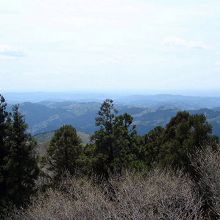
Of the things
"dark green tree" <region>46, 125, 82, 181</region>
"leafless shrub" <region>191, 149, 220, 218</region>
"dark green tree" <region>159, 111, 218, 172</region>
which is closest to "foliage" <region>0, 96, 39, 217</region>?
"dark green tree" <region>46, 125, 82, 181</region>

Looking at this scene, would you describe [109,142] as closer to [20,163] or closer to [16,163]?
[20,163]

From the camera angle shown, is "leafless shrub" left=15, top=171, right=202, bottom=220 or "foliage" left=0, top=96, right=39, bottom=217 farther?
"foliage" left=0, top=96, right=39, bottom=217

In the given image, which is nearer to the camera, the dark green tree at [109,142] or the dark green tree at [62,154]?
the dark green tree at [109,142]

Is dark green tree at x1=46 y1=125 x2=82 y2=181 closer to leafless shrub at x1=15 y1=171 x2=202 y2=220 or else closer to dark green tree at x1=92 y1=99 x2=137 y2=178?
dark green tree at x1=92 y1=99 x2=137 y2=178

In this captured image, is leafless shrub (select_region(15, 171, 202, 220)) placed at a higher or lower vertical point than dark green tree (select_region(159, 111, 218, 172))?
lower

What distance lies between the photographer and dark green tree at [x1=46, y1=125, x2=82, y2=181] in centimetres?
4447

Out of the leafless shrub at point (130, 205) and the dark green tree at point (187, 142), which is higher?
the dark green tree at point (187, 142)

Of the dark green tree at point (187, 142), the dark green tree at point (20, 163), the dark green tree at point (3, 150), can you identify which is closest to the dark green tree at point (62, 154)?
the dark green tree at point (20, 163)

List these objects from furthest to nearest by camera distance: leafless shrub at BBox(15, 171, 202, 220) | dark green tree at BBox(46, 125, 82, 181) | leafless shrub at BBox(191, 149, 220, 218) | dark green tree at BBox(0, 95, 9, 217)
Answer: dark green tree at BBox(46, 125, 82, 181), dark green tree at BBox(0, 95, 9, 217), leafless shrub at BBox(191, 149, 220, 218), leafless shrub at BBox(15, 171, 202, 220)

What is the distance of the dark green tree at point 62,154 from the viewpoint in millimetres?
44469

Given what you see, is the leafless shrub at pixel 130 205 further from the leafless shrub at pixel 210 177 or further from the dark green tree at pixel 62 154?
the dark green tree at pixel 62 154

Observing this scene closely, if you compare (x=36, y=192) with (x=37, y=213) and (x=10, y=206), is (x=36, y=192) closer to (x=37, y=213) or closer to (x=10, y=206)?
(x=10, y=206)

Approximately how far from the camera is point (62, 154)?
4456cm

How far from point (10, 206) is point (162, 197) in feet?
47.8
